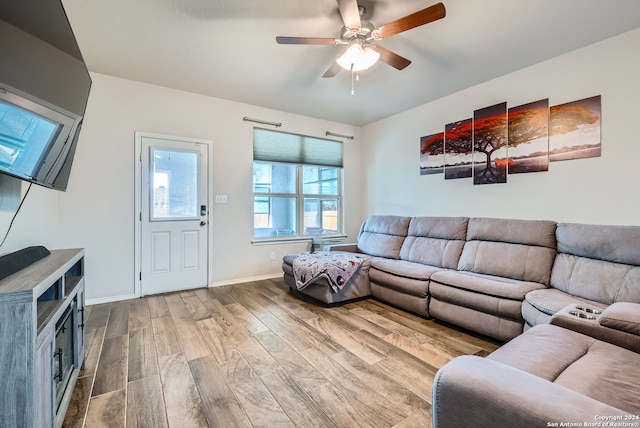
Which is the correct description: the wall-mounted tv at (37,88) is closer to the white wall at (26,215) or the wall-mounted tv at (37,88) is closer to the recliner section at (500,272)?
the white wall at (26,215)

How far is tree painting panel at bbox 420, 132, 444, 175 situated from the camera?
3.78m

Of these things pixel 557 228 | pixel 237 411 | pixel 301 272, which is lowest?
pixel 237 411

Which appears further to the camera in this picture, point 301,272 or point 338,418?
point 301,272

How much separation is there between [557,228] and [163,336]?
11.8ft

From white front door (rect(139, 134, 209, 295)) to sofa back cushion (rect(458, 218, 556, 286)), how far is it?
10.6ft

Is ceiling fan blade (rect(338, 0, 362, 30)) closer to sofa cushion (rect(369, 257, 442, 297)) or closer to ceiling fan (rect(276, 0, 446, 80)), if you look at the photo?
ceiling fan (rect(276, 0, 446, 80))

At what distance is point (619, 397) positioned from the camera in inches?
39.2

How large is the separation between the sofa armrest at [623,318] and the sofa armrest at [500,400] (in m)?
0.89

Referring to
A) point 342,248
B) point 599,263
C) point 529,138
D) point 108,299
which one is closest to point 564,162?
point 529,138

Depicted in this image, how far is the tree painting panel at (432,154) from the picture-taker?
3.78 m

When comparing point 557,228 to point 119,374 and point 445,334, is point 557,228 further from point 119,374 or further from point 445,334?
point 119,374

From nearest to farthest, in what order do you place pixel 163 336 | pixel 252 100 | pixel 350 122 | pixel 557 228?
pixel 163 336
pixel 557 228
pixel 252 100
pixel 350 122

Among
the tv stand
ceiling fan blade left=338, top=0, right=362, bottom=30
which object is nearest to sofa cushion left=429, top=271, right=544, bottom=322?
ceiling fan blade left=338, top=0, right=362, bottom=30

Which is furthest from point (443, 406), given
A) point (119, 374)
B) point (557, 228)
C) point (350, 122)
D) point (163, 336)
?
point (350, 122)
